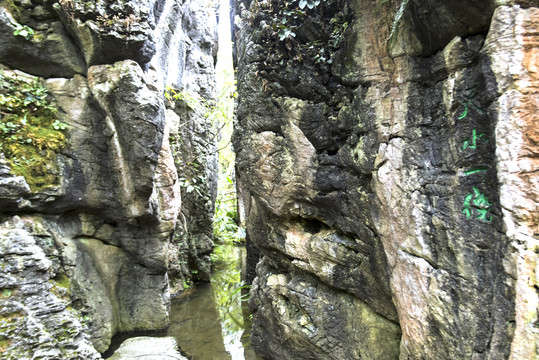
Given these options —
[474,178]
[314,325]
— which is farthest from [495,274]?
[314,325]

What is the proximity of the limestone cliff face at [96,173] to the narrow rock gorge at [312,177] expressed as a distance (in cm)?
3

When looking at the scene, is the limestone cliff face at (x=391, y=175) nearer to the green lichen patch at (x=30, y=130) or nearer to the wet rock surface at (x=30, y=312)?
the wet rock surface at (x=30, y=312)

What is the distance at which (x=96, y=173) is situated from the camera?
5.65 m

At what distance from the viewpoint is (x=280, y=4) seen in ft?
15.0

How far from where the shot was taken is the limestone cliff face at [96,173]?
4879 millimetres

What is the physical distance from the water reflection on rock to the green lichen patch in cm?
387

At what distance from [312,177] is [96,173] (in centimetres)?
396

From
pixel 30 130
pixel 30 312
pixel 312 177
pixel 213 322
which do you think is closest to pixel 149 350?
pixel 30 312

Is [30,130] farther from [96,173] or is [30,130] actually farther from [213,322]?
[213,322]

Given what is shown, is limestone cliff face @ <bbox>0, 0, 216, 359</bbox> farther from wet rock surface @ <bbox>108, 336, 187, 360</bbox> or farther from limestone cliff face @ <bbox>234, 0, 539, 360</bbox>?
limestone cliff face @ <bbox>234, 0, 539, 360</bbox>

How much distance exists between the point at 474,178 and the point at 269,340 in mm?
4124

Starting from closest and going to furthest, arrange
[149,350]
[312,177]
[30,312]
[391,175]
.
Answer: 1. [391,175]
2. [30,312]
3. [312,177]
4. [149,350]

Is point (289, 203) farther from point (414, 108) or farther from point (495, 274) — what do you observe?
point (495, 274)

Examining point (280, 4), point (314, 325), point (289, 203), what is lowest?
point (314, 325)
